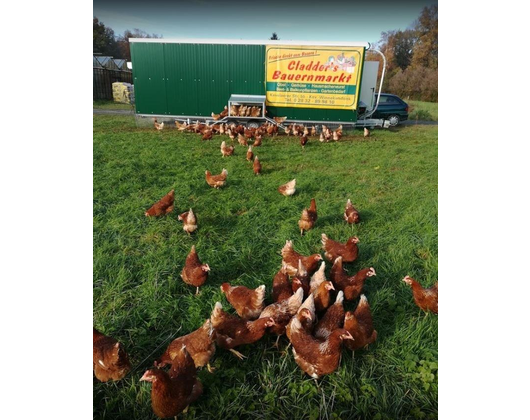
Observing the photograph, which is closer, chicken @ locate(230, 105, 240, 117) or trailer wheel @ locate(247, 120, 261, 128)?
chicken @ locate(230, 105, 240, 117)

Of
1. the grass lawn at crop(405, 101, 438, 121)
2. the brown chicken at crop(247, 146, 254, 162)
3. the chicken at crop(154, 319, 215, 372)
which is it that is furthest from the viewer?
the grass lawn at crop(405, 101, 438, 121)

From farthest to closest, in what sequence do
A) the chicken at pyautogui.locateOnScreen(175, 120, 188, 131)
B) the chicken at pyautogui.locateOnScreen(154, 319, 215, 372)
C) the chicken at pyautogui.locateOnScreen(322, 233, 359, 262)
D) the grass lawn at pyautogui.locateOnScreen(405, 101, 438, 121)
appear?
the grass lawn at pyautogui.locateOnScreen(405, 101, 438, 121) < the chicken at pyautogui.locateOnScreen(175, 120, 188, 131) < the chicken at pyautogui.locateOnScreen(322, 233, 359, 262) < the chicken at pyautogui.locateOnScreen(154, 319, 215, 372)

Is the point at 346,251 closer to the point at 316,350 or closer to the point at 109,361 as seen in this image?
the point at 316,350

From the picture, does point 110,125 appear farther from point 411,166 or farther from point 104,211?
point 411,166

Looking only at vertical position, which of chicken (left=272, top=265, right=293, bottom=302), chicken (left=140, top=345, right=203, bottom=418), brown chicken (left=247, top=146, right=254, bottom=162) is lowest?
chicken (left=140, top=345, right=203, bottom=418)

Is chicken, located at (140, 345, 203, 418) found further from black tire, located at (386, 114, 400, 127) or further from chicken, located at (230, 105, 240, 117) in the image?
black tire, located at (386, 114, 400, 127)

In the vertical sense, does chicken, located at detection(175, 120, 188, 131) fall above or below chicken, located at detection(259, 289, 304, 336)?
above

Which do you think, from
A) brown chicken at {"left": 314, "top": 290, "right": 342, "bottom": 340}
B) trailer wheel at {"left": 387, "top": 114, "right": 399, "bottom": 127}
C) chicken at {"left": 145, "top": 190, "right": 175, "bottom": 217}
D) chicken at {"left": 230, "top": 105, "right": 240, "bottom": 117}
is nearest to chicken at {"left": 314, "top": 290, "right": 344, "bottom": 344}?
brown chicken at {"left": 314, "top": 290, "right": 342, "bottom": 340}

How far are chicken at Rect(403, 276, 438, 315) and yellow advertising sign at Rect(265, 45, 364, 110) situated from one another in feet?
31.9

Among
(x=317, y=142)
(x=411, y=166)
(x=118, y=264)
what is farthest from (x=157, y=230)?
(x=317, y=142)

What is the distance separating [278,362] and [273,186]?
369cm

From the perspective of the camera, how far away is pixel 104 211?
426cm

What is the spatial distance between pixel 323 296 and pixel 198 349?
3.54ft

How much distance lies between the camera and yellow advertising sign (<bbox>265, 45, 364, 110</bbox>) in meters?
10.5
